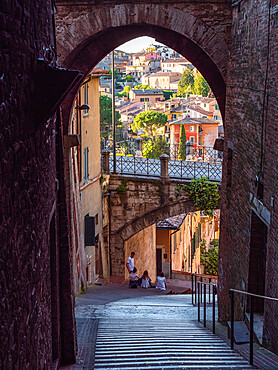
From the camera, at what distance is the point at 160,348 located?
21.3 ft

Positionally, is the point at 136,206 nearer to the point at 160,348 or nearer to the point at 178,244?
the point at 178,244

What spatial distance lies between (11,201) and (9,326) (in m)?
0.65

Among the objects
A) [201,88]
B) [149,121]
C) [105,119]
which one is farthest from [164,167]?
[201,88]

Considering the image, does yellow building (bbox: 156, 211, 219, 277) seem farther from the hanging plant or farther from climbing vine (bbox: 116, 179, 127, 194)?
the hanging plant

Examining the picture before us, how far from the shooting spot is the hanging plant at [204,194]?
17812mm

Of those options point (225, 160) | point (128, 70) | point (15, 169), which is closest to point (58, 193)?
point (15, 169)

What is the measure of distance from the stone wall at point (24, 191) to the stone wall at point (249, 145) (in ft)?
8.81

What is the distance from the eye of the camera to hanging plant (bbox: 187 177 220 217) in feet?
58.4

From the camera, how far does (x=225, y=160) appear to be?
34.3 feet

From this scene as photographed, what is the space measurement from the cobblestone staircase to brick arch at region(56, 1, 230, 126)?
14.6 feet

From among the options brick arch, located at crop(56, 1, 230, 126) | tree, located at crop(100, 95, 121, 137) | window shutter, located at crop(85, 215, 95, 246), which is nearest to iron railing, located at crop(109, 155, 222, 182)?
window shutter, located at crop(85, 215, 95, 246)

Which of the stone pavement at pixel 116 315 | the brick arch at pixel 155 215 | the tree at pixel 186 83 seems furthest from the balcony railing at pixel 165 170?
the tree at pixel 186 83

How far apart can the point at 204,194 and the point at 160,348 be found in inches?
461

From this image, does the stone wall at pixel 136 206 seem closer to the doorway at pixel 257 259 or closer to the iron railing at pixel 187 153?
the iron railing at pixel 187 153
